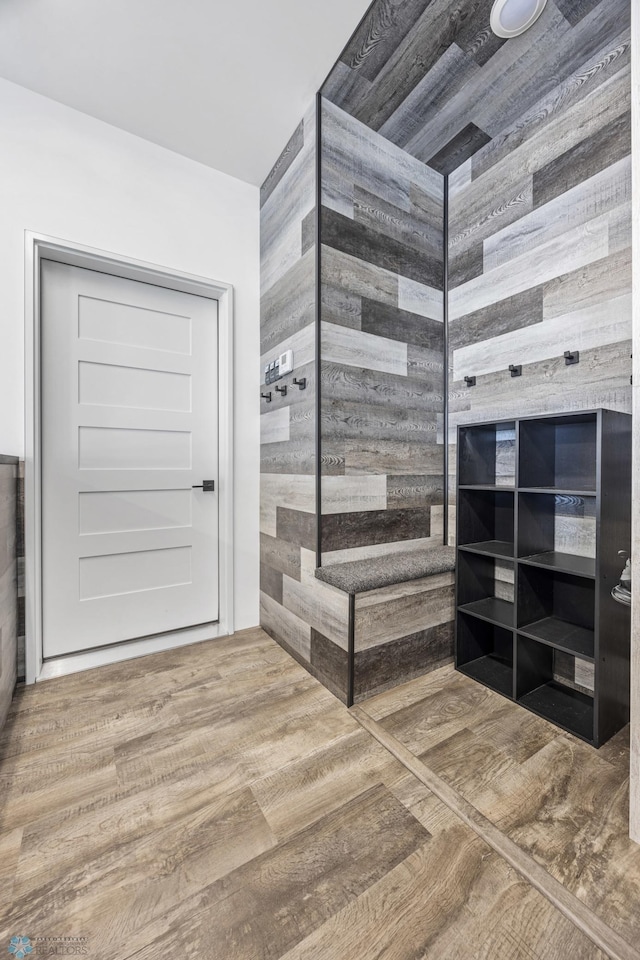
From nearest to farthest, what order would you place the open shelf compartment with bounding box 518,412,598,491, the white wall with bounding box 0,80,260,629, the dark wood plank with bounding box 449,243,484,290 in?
Answer: 1. the open shelf compartment with bounding box 518,412,598,491
2. the white wall with bounding box 0,80,260,629
3. the dark wood plank with bounding box 449,243,484,290

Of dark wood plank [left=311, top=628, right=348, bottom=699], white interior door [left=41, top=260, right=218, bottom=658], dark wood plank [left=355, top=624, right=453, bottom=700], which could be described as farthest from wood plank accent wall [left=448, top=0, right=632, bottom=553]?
white interior door [left=41, top=260, right=218, bottom=658]

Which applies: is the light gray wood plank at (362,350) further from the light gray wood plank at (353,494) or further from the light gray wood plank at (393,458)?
the light gray wood plank at (353,494)

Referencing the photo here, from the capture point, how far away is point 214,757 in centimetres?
144

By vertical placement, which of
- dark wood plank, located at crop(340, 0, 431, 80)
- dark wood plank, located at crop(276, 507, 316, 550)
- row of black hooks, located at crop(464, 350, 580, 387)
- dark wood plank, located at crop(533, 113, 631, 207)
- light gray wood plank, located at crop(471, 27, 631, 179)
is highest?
dark wood plank, located at crop(340, 0, 431, 80)

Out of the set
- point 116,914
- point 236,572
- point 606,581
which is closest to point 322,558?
point 236,572

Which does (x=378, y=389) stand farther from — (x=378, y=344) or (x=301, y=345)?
(x=301, y=345)

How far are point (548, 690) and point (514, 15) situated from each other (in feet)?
9.10

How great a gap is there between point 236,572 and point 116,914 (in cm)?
159

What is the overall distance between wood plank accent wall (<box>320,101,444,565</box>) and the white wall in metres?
0.71

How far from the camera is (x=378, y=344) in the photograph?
211 centimetres

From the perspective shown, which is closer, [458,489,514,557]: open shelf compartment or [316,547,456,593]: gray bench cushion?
[316,547,456,593]: gray bench cushion

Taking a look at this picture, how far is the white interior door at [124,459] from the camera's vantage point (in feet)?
6.73

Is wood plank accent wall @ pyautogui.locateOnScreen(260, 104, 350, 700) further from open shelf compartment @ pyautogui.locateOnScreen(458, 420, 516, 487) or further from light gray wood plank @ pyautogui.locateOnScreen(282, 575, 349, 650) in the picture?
open shelf compartment @ pyautogui.locateOnScreen(458, 420, 516, 487)

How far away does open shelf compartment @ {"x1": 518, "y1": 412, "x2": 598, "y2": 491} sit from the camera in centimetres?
173
